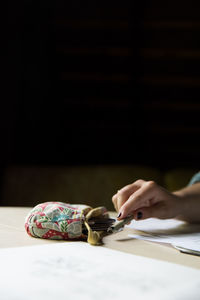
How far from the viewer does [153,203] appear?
1.08m

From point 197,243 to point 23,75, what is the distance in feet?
10.3

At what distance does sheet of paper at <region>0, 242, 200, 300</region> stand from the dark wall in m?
2.85

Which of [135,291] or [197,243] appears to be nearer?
[135,291]

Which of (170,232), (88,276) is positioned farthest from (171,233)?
(88,276)

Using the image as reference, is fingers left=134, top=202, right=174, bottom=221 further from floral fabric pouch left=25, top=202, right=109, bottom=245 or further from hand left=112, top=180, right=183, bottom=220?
floral fabric pouch left=25, top=202, right=109, bottom=245

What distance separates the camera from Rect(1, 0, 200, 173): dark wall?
385 cm

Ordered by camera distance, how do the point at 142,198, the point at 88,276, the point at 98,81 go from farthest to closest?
the point at 98,81
the point at 142,198
the point at 88,276

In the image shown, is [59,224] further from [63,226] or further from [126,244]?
[126,244]

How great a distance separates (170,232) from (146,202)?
0.09 m

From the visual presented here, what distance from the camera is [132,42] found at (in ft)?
13.4

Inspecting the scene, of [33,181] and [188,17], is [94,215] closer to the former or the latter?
[33,181]

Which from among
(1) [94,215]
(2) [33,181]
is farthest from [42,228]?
(2) [33,181]

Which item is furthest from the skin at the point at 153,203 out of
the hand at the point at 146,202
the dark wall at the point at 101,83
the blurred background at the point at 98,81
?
the dark wall at the point at 101,83

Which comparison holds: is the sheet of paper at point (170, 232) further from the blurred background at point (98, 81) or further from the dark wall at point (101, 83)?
the dark wall at point (101, 83)
